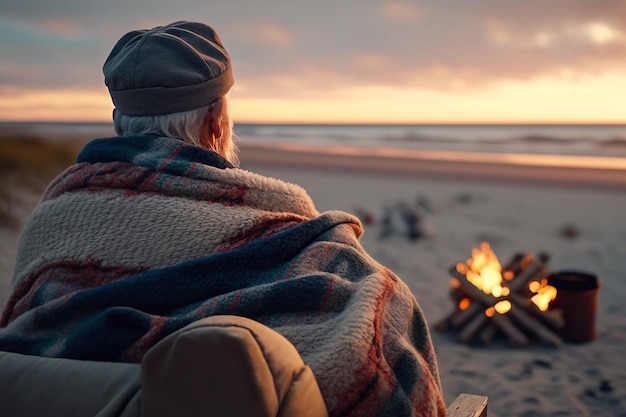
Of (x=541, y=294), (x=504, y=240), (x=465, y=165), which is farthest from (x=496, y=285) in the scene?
(x=465, y=165)

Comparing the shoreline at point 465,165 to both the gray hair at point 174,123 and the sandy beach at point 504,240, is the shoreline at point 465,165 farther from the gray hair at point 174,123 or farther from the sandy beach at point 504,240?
the gray hair at point 174,123

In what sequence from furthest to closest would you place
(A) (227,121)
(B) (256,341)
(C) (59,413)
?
(A) (227,121), (C) (59,413), (B) (256,341)

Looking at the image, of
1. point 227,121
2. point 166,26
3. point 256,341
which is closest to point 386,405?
point 256,341

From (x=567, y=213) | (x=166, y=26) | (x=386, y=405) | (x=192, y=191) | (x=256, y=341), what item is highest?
(x=166, y=26)

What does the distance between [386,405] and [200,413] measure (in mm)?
494

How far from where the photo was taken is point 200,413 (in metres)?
1.07

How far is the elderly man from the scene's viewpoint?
138 centimetres

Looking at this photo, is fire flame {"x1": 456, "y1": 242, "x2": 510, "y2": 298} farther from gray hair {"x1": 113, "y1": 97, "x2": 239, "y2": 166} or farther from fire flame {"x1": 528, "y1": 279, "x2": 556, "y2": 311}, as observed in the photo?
gray hair {"x1": 113, "y1": 97, "x2": 239, "y2": 166}

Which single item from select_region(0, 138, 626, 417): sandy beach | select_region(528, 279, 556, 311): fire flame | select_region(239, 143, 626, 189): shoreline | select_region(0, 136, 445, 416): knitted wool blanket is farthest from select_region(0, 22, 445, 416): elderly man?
select_region(239, 143, 626, 189): shoreline

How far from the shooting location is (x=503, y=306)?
16.5 ft

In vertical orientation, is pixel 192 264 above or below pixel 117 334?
above

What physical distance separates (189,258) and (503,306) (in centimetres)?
→ 399

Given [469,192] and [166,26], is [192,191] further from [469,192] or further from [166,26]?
[469,192]

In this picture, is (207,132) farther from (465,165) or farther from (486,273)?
(465,165)
